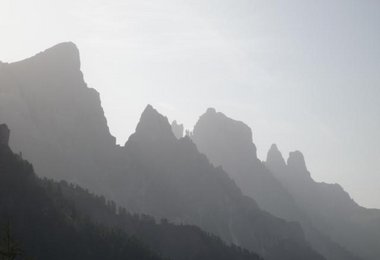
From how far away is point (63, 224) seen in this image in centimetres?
12012

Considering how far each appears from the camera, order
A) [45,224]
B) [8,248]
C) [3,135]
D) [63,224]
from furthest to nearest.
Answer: [3,135] → [63,224] → [45,224] → [8,248]

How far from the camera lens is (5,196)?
111m

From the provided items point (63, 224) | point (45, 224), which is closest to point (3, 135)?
point (45, 224)

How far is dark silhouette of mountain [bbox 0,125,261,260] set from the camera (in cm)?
10888

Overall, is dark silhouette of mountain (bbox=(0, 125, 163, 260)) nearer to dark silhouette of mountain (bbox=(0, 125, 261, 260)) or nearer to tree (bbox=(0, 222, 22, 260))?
dark silhouette of mountain (bbox=(0, 125, 261, 260))

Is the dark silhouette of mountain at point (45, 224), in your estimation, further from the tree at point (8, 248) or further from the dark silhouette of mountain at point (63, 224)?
the tree at point (8, 248)

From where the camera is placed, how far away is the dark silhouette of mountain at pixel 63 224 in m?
109

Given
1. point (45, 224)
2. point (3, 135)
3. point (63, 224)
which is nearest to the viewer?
point (45, 224)

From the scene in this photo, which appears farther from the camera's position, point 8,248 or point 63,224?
point 63,224

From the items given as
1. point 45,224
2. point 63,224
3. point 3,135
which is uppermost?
point 3,135

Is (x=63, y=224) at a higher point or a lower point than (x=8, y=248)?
higher

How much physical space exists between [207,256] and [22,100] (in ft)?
326

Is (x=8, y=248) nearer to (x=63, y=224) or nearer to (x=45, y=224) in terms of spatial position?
(x=45, y=224)

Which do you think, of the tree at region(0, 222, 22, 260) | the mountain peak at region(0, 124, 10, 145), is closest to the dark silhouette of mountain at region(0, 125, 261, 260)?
the mountain peak at region(0, 124, 10, 145)
